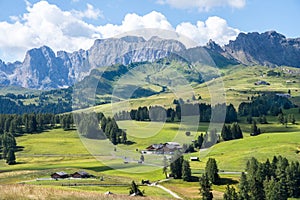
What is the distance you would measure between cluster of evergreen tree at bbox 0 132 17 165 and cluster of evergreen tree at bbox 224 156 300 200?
296ft

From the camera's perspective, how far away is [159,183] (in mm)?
99625

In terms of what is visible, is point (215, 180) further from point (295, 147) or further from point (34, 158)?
point (34, 158)

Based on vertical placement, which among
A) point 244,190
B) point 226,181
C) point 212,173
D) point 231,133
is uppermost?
point 231,133

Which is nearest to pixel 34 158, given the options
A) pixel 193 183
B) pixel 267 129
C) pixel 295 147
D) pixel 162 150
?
pixel 162 150

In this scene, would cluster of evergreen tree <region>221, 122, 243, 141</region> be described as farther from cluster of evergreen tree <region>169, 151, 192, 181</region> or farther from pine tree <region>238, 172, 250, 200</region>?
pine tree <region>238, 172, 250, 200</region>

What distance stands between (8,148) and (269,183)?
11289 centimetres

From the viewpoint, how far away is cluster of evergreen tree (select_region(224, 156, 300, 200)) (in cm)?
7775

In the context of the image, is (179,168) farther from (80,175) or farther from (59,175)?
(59,175)

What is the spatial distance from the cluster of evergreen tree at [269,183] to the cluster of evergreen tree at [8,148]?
90322 mm

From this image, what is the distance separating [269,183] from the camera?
3113 inches

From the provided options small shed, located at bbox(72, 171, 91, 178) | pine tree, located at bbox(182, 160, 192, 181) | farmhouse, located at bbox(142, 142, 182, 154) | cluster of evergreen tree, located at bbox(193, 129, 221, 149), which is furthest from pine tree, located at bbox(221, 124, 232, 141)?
small shed, located at bbox(72, 171, 91, 178)

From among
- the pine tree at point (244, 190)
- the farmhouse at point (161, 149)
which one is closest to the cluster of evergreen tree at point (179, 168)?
the pine tree at point (244, 190)

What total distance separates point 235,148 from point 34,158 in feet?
251

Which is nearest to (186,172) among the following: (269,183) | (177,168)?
(177,168)
